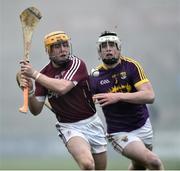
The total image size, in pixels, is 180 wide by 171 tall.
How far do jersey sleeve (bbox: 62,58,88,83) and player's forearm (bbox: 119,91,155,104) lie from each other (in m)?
0.51

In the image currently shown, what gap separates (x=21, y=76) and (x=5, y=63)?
4.88 meters

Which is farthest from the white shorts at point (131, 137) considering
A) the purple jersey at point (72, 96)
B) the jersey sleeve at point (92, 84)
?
the jersey sleeve at point (92, 84)

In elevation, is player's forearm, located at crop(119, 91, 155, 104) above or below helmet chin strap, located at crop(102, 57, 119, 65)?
below

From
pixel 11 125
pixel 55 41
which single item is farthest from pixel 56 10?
pixel 55 41

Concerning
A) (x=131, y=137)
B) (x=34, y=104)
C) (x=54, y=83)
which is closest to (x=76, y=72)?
(x=54, y=83)

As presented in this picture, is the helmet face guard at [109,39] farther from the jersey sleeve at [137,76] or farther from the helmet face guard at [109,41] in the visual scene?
the jersey sleeve at [137,76]

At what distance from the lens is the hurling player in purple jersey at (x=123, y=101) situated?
8117mm

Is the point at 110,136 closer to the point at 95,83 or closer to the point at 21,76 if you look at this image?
the point at 95,83

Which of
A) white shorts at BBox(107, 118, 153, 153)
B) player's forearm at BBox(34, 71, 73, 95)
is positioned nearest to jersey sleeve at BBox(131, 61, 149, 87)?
white shorts at BBox(107, 118, 153, 153)

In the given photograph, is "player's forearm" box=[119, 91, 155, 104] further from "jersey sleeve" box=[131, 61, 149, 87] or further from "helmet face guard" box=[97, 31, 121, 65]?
"helmet face guard" box=[97, 31, 121, 65]

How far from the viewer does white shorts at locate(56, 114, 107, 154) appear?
324 inches

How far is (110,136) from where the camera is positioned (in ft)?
27.8

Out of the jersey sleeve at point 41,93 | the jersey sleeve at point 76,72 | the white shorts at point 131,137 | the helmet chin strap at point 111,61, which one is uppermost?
the helmet chin strap at point 111,61

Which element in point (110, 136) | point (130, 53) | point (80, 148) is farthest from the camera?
point (130, 53)
